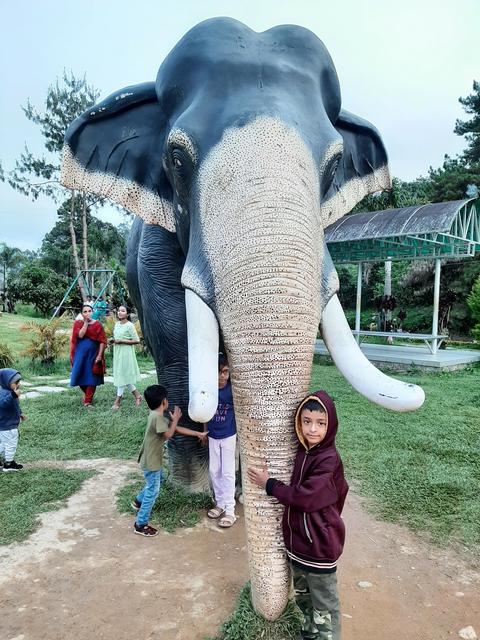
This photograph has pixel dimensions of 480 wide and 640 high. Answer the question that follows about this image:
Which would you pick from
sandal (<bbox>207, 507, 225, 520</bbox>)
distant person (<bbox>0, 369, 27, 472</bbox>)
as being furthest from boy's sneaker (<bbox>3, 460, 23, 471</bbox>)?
sandal (<bbox>207, 507, 225, 520</bbox>)

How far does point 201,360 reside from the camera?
81.6 inches

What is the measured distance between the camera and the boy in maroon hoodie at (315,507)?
1.97 m

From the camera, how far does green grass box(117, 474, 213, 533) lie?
11.6 feet

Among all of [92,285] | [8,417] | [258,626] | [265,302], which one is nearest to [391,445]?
[258,626]

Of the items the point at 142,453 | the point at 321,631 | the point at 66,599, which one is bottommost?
the point at 66,599

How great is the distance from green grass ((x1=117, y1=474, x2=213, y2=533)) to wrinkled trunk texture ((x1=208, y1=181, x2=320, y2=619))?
154 centimetres

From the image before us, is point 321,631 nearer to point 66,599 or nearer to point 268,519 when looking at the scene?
point 268,519

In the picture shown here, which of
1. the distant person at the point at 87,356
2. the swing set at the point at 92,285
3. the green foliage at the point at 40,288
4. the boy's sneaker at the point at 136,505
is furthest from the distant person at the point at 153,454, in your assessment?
the green foliage at the point at 40,288

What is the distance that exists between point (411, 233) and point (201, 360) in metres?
9.95

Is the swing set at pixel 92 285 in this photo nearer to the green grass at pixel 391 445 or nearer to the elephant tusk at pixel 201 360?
the green grass at pixel 391 445

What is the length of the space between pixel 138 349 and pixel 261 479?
419 inches

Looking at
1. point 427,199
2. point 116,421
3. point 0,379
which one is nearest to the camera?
point 0,379

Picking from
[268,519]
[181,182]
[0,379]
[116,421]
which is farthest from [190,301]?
[116,421]

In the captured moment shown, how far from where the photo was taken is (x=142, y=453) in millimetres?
3441
